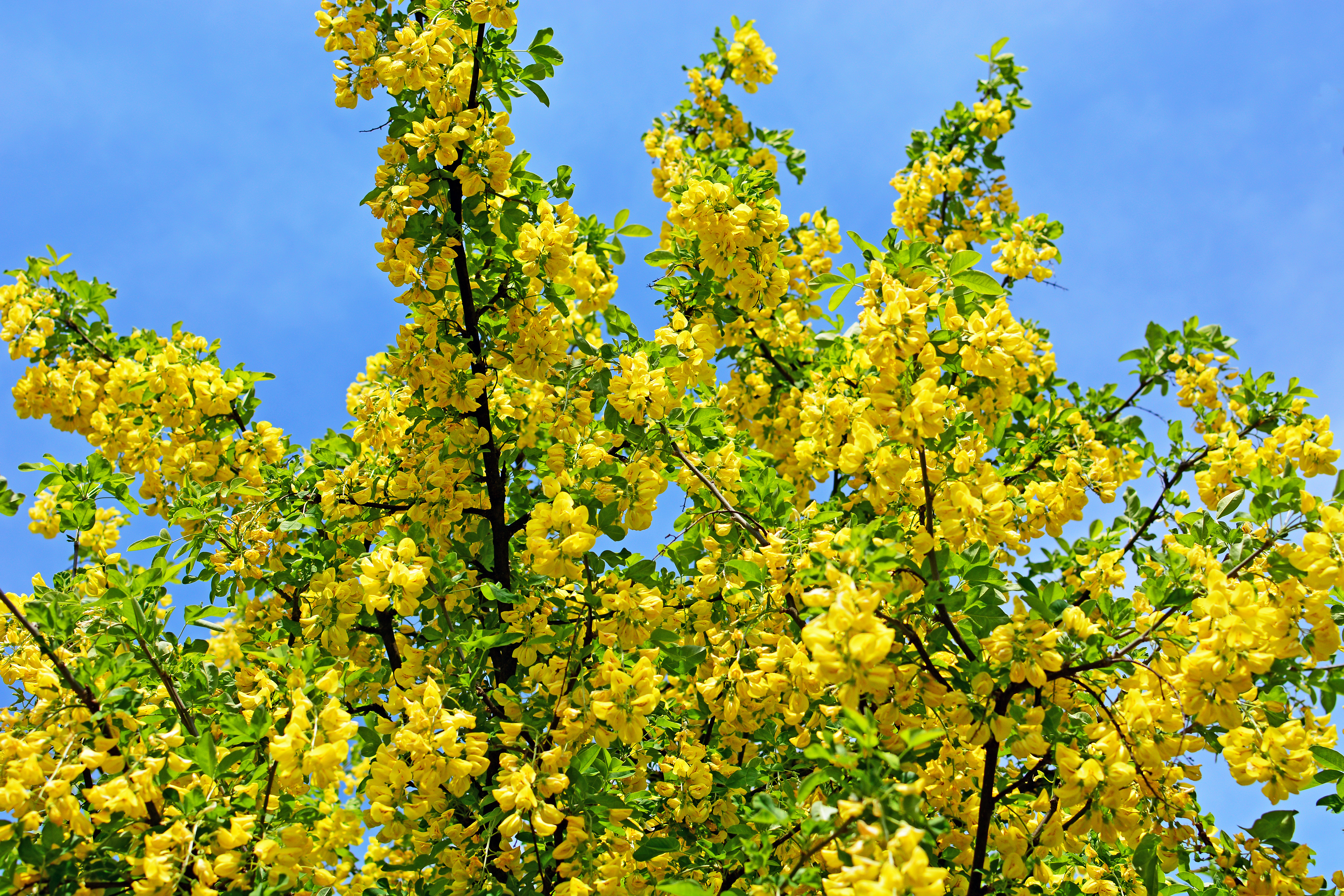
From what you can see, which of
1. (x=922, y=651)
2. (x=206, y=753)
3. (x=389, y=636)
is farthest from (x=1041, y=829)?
(x=389, y=636)

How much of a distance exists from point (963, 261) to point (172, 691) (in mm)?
3007

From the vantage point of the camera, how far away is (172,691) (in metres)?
2.90

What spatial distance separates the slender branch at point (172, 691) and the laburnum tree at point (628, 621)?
1.6 inches

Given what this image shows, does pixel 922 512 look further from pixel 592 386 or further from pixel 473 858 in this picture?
pixel 473 858

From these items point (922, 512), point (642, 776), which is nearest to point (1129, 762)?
point (922, 512)

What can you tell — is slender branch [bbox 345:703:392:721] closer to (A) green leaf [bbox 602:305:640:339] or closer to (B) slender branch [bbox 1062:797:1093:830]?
(A) green leaf [bbox 602:305:640:339]

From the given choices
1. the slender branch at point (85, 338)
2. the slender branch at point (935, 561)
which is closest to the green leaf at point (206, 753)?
the slender branch at point (935, 561)

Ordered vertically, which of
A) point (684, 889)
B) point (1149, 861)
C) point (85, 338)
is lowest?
point (684, 889)

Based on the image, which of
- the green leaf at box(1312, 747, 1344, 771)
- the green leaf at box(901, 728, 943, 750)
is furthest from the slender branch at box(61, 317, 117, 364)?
the green leaf at box(1312, 747, 1344, 771)

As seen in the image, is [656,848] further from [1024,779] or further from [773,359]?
[773,359]

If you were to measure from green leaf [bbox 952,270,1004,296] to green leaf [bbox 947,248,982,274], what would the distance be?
2 cm

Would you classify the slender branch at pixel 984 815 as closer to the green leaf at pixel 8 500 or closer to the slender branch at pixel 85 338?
the green leaf at pixel 8 500

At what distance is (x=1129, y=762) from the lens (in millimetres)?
2676

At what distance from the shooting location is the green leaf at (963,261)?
2.74 meters
